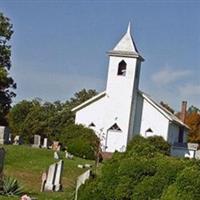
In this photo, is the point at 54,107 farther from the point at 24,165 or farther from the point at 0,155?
the point at 0,155

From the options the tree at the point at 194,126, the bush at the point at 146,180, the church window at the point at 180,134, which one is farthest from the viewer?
the tree at the point at 194,126

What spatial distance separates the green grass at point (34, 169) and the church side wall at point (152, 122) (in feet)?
88.2

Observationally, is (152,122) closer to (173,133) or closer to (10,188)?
(173,133)

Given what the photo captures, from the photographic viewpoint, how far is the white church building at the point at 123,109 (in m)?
67.8

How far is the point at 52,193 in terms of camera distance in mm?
25594

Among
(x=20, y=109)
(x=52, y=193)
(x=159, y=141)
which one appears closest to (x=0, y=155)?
(x=52, y=193)

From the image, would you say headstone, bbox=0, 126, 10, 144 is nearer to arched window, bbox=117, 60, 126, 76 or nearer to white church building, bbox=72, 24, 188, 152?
white church building, bbox=72, 24, 188, 152

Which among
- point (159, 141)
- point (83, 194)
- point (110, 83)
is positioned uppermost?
point (110, 83)

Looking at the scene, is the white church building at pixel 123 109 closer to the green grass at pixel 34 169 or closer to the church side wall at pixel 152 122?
the church side wall at pixel 152 122

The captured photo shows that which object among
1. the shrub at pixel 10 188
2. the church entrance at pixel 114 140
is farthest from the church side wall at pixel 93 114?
the shrub at pixel 10 188

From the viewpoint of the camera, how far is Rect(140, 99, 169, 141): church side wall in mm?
68688

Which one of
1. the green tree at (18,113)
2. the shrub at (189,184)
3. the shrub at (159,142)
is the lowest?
the shrub at (189,184)

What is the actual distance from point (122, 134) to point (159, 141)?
4141 millimetres

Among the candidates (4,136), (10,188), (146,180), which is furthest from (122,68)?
(146,180)
